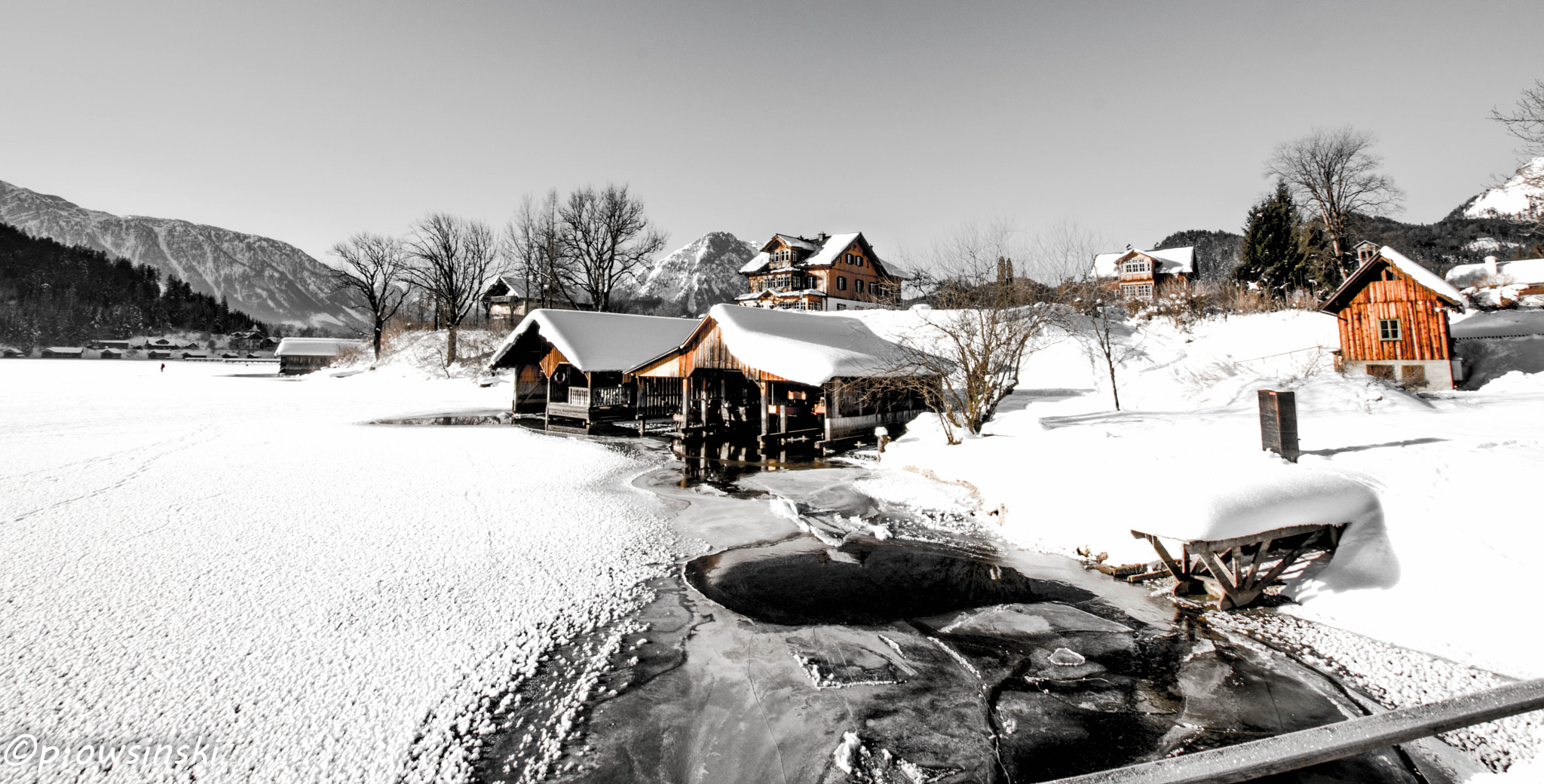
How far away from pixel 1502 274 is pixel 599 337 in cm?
4554

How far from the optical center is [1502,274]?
30641 mm

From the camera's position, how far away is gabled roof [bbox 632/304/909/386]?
17.3 metres

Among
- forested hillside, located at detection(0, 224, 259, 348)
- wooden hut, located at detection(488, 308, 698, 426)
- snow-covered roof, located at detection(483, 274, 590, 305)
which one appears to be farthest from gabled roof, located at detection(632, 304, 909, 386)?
forested hillside, located at detection(0, 224, 259, 348)

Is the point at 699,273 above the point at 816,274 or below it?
above

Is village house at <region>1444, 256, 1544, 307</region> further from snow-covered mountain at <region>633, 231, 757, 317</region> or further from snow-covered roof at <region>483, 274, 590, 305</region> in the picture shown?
snow-covered mountain at <region>633, 231, 757, 317</region>

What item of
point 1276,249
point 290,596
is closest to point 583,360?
point 290,596

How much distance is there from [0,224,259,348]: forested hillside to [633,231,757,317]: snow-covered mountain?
250 ft

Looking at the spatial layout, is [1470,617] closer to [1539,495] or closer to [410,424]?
[1539,495]

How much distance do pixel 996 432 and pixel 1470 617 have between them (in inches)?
379

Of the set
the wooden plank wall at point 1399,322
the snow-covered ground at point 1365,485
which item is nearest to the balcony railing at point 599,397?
the snow-covered ground at point 1365,485

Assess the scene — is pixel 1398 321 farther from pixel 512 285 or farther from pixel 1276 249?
pixel 512 285

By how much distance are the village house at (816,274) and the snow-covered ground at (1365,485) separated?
31.7 m

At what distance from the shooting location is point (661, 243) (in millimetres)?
46688

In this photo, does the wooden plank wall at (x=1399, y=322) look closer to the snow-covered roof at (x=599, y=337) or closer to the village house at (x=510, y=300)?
the snow-covered roof at (x=599, y=337)
